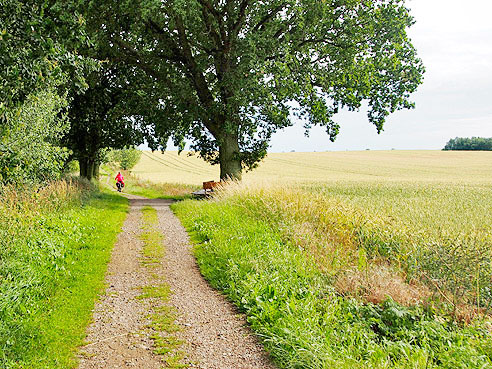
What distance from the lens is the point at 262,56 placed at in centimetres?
1973

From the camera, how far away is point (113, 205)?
19531 mm

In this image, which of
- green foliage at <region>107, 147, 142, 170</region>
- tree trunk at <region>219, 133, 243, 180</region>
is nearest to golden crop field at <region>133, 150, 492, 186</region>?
green foliage at <region>107, 147, 142, 170</region>

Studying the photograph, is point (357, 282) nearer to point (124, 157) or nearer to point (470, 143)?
point (124, 157)

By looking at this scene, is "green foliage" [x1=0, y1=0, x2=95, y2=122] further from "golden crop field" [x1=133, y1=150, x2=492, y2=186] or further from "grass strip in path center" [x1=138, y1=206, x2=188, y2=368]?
"golden crop field" [x1=133, y1=150, x2=492, y2=186]

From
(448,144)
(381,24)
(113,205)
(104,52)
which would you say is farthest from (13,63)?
(448,144)

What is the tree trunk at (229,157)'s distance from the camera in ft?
76.6

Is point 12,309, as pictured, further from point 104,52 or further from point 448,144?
point 448,144

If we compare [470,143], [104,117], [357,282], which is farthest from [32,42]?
[470,143]

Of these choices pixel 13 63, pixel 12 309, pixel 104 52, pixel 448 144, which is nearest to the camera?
pixel 12 309

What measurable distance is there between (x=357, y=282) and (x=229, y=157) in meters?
16.9

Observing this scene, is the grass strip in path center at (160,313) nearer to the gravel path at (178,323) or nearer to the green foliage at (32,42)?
the gravel path at (178,323)

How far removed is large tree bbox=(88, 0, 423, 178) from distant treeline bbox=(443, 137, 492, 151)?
82.8 meters

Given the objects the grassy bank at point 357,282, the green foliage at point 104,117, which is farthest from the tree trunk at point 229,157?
the grassy bank at point 357,282

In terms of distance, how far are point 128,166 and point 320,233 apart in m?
56.3
